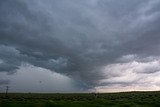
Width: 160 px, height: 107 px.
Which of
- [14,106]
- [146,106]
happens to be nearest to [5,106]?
[14,106]

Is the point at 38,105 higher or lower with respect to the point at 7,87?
lower

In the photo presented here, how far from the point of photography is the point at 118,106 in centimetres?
5091

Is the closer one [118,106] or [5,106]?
[5,106]

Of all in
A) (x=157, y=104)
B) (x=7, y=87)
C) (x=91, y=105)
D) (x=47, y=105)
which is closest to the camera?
(x=47, y=105)

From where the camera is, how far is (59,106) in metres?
46.4

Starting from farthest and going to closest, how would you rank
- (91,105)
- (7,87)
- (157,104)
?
(7,87) < (157,104) < (91,105)

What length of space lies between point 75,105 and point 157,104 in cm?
1864

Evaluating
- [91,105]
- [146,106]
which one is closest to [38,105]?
[91,105]

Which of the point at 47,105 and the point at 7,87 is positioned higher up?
the point at 7,87

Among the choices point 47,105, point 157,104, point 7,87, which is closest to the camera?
point 47,105

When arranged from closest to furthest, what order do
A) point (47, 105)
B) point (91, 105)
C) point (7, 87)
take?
point (47, 105) < point (91, 105) < point (7, 87)

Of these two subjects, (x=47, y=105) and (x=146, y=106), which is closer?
(x=47, y=105)

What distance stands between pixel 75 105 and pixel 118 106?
9241 mm

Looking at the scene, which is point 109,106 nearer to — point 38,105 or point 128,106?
point 128,106
